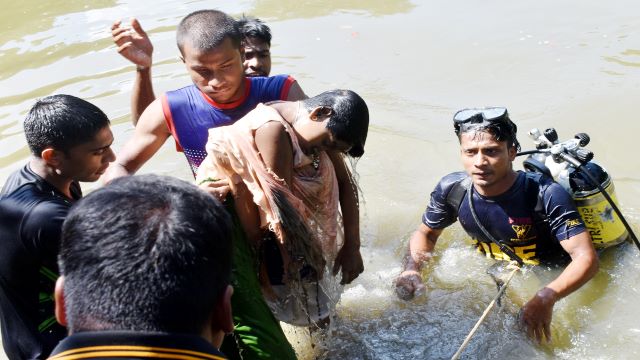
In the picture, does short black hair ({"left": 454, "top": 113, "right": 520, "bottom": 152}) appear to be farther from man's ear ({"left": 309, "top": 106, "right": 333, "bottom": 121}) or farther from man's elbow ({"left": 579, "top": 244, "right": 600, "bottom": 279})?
man's ear ({"left": 309, "top": 106, "right": 333, "bottom": 121})

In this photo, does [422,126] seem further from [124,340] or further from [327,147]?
[124,340]

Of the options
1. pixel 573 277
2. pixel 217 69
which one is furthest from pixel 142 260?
pixel 573 277

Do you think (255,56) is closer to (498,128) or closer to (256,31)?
(256,31)

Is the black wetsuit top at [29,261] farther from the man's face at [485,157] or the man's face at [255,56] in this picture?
the man's face at [485,157]

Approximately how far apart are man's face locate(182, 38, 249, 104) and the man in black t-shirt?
56 centimetres

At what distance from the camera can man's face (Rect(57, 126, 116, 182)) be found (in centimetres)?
232

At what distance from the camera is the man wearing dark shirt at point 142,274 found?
1.15 m

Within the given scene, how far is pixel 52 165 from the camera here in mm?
2303

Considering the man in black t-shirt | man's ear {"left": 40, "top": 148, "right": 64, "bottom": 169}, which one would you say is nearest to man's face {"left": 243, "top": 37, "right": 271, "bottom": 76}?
the man in black t-shirt

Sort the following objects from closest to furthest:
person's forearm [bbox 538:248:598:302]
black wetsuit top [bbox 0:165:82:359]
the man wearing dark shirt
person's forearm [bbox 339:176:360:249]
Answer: the man wearing dark shirt < black wetsuit top [bbox 0:165:82:359] < person's forearm [bbox 339:176:360:249] < person's forearm [bbox 538:248:598:302]

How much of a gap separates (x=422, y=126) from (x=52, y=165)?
149 inches

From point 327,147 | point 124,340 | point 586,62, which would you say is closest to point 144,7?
point 586,62

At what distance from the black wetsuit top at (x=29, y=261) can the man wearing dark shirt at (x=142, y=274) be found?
0.87 metres

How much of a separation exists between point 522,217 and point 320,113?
1.43 meters
